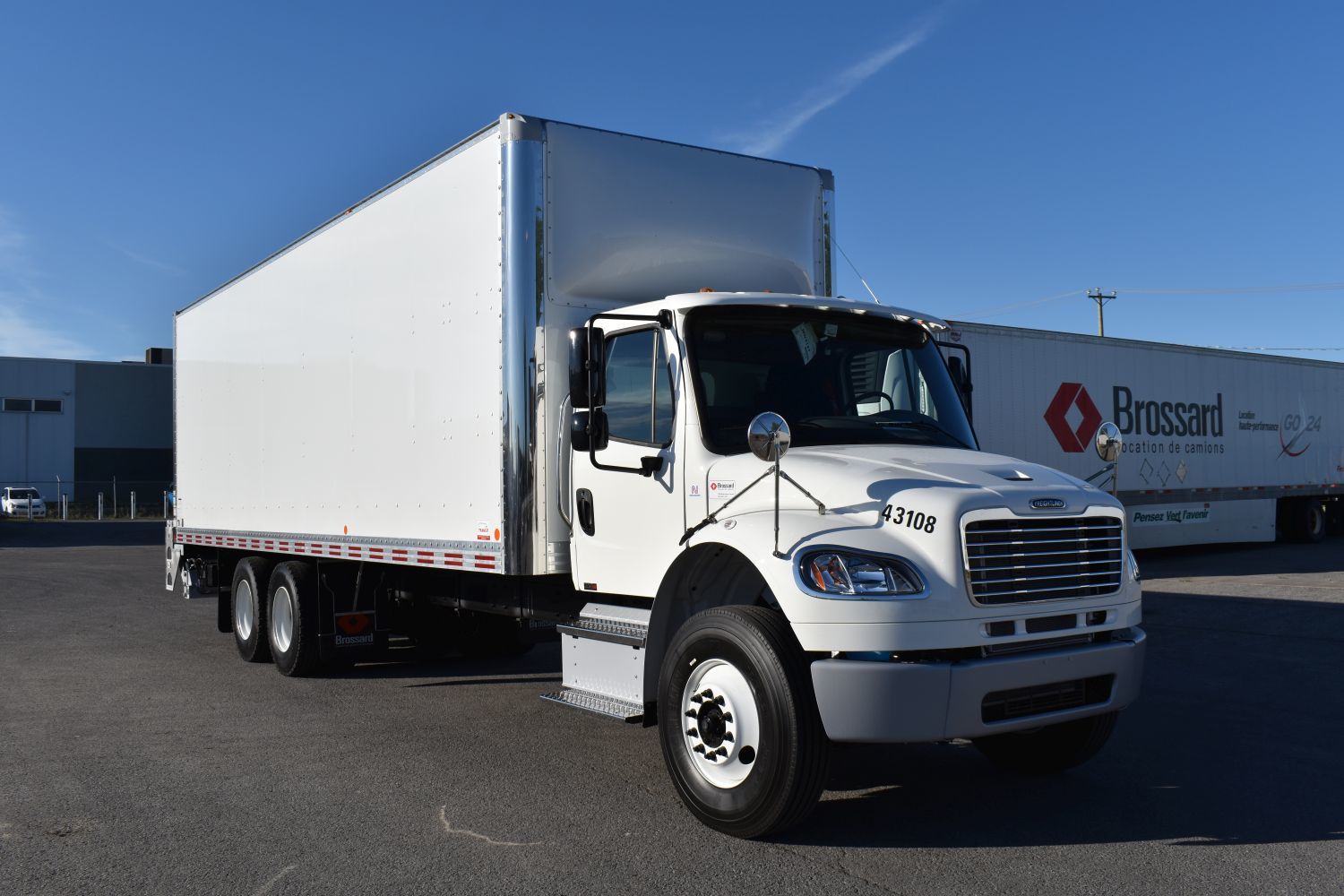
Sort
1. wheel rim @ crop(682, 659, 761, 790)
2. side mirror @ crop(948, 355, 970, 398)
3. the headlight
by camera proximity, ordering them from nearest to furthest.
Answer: the headlight
wheel rim @ crop(682, 659, 761, 790)
side mirror @ crop(948, 355, 970, 398)

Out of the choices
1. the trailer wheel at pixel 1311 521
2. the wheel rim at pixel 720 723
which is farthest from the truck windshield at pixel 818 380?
the trailer wheel at pixel 1311 521

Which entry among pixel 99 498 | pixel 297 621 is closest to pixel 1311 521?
pixel 297 621

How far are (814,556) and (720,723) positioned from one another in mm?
962

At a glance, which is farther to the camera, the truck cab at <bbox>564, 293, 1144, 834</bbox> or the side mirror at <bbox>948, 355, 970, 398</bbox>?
the side mirror at <bbox>948, 355, 970, 398</bbox>

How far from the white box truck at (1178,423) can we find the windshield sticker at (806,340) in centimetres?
1193

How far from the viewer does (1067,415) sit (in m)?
20.2

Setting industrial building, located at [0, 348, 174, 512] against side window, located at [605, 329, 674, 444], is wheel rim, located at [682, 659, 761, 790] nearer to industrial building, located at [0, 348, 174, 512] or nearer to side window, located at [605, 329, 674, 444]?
side window, located at [605, 329, 674, 444]

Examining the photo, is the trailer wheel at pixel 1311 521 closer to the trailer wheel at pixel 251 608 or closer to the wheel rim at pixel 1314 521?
the wheel rim at pixel 1314 521

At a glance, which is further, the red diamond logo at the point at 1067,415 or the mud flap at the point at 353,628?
the red diamond logo at the point at 1067,415

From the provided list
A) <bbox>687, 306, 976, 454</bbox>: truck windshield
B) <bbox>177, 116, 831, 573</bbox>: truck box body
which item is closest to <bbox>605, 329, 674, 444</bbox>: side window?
<bbox>687, 306, 976, 454</bbox>: truck windshield

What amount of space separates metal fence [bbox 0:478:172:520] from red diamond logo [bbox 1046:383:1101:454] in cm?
3869

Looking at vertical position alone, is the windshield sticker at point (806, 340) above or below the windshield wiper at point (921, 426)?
above

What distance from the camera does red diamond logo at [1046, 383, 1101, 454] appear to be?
20.1 metres

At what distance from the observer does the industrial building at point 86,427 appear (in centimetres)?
5181
